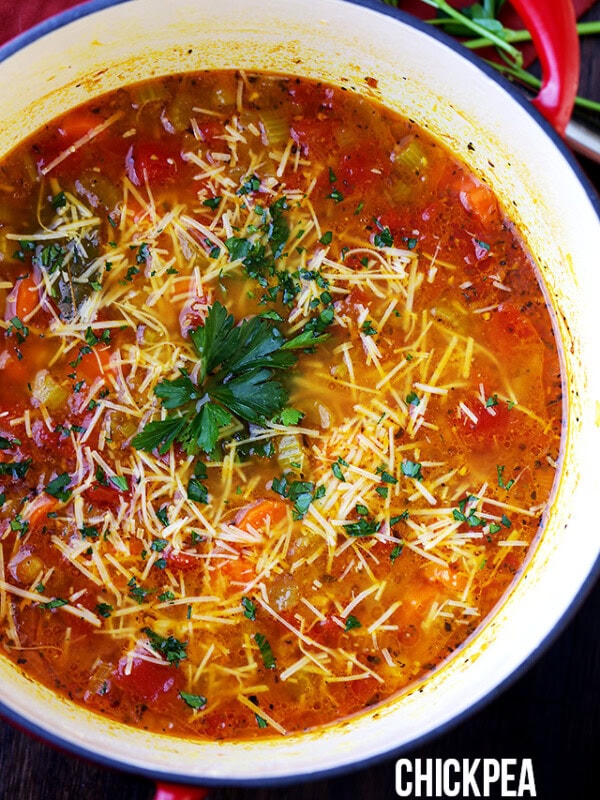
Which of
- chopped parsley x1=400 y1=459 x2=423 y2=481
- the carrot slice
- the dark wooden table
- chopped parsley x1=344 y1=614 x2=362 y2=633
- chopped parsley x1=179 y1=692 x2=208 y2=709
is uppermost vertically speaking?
chopped parsley x1=400 y1=459 x2=423 y2=481

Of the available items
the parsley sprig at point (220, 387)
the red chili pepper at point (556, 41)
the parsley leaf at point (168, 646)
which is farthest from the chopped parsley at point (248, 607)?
the red chili pepper at point (556, 41)

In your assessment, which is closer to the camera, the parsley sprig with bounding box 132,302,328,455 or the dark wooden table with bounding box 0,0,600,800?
the parsley sprig with bounding box 132,302,328,455

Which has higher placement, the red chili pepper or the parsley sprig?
the red chili pepper

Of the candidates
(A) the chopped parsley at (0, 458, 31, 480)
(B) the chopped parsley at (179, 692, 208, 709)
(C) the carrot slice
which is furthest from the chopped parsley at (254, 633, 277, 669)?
(A) the chopped parsley at (0, 458, 31, 480)

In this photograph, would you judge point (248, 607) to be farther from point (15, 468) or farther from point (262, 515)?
point (15, 468)

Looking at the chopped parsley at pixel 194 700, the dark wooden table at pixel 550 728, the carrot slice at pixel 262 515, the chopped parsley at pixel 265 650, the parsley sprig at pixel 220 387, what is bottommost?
the dark wooden table at pixel 550 728

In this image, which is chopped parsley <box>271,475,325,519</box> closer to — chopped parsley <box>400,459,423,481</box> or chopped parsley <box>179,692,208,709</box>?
chopped parsley <box>400,459,423,481</box>

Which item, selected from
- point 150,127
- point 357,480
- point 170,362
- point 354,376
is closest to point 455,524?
→ point 357,480

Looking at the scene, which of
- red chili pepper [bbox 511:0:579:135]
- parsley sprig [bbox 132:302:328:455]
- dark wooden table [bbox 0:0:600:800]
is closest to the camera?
red chili pepper [bbox 511:0:579:135]

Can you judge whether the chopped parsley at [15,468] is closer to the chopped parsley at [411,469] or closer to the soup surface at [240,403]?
the soup surface at [240,403]
